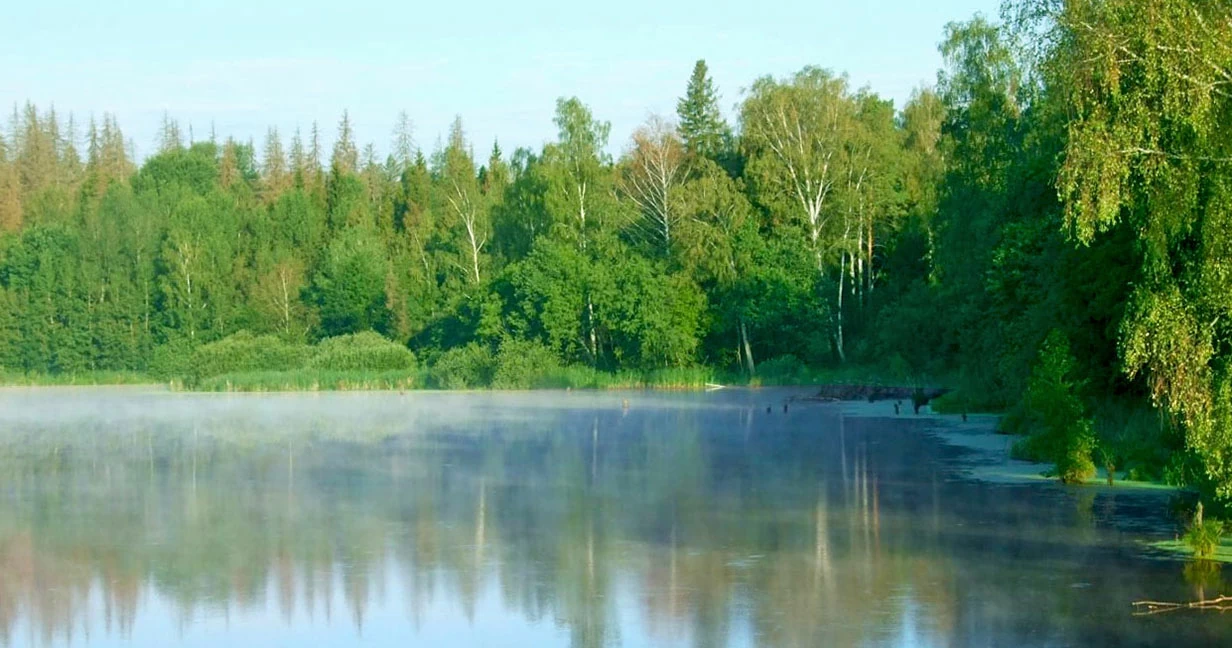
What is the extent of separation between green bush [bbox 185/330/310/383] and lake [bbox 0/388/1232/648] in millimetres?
35566

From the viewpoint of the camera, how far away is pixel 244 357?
69.0 m

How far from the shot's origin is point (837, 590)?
14172 mm

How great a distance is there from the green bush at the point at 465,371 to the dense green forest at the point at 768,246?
0.18 meters

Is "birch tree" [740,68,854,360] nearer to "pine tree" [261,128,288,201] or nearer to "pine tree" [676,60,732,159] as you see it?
"pine tree" [676,60,732,159]

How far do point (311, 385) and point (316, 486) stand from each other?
41.8 meters

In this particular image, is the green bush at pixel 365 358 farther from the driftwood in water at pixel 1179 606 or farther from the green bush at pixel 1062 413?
the driftwood in water at pixel 1179 606

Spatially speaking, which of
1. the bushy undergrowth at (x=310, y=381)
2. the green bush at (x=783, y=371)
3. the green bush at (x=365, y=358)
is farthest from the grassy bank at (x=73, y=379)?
the green bush at (x=783, y=371)

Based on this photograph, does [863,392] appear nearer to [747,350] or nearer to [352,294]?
[747,350]

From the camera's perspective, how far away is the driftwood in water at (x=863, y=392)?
161 ft

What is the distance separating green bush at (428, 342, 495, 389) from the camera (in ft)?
214

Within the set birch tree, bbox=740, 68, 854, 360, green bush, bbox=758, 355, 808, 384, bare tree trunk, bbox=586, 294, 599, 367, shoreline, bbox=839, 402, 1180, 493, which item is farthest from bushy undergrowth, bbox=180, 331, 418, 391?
shoreline, bbox=839, 402, 1180, 493

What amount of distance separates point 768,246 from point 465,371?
45.9 ft

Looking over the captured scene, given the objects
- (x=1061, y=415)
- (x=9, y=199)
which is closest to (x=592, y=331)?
(x=1061, y=415)

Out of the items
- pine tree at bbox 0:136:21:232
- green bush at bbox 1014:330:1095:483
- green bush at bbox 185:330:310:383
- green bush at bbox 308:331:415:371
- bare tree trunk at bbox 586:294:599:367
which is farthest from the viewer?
pine tree at bbox 0:136:21:232
